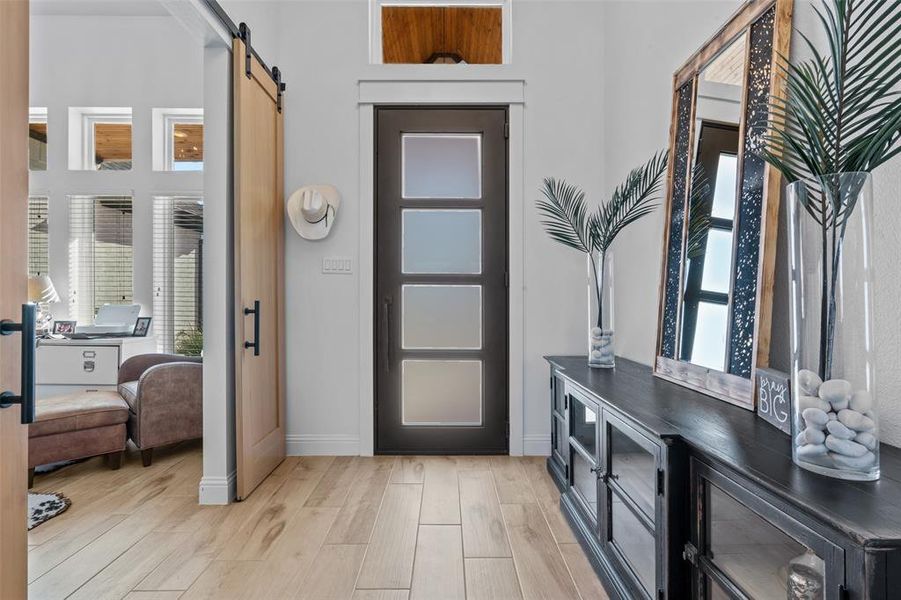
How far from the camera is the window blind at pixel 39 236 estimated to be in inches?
160

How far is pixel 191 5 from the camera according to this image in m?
2.04

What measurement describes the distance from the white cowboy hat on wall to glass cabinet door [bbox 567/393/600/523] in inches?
73.6

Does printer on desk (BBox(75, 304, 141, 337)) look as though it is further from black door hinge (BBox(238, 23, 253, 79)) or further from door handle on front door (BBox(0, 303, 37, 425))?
door handle on front door (BBox(0, 303, 37, 425))

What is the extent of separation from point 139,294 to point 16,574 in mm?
3335

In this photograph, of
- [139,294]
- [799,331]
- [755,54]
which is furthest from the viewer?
[139,294]

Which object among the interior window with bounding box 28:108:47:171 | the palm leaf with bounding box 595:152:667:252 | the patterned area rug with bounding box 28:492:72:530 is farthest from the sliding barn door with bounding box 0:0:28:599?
the interior window with bounding box 28:108:47:171

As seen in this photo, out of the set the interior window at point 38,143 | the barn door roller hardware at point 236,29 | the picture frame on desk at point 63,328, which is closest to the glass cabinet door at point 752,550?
the barn door roller hardware at point 236,29

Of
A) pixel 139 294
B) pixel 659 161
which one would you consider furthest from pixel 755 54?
pixel 139 294

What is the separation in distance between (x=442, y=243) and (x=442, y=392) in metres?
1.02

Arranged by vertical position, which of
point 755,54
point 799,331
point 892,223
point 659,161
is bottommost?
point 799,331

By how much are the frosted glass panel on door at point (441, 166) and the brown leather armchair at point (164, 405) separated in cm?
192

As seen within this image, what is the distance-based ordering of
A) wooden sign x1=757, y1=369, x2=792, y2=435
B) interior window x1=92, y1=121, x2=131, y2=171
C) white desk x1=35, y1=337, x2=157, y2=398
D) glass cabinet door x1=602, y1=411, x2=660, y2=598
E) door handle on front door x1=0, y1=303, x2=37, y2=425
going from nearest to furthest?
door handle on front door x1=0, y1=303, x2=37, y2=425, wooden sign x1=757, y1=369, x2=792, y2=435, glass cabinet door x1=602, y1=411, x2=660, y2=598, white desk x1=35, y1=337, x2=157, y2=398, interior window x1=92, y1=121, x2=131, y2=171

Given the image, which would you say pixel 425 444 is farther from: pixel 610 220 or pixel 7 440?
pixel 7 440

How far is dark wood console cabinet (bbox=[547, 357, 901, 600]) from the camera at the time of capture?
78 cm
